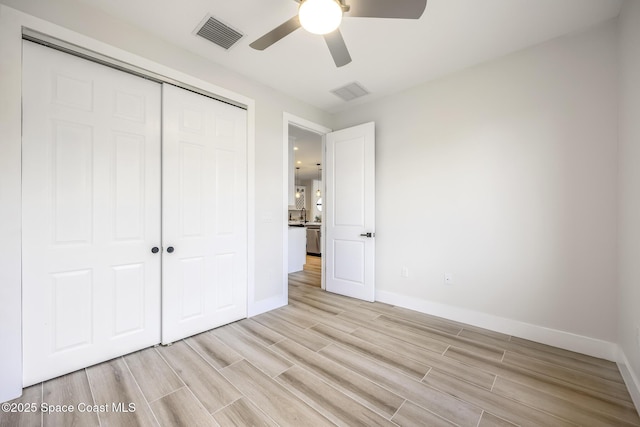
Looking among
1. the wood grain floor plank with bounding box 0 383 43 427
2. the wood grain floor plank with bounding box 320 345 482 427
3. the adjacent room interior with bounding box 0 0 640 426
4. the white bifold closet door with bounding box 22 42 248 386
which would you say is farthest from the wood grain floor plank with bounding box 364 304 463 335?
the wood grain floor plank with bounding box 0 383 43 427

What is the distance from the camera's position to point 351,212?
147 inches

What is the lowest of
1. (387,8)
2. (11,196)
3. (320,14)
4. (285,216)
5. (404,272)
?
(404,272)

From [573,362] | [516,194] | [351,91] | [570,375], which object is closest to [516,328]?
[573,362]

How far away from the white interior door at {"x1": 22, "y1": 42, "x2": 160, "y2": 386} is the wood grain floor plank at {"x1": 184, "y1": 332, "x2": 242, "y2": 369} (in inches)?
13.2

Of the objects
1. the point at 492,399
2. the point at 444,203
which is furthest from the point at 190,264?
the point at 444,203

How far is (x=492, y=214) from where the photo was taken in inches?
106

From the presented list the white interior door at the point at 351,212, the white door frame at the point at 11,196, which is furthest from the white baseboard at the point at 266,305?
the white door frame at the point at 11,196

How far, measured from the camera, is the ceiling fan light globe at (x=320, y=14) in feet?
4.93

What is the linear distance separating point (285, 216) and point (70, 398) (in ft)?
7.81

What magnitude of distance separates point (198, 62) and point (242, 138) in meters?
0.81

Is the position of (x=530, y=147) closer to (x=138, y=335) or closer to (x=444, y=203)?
(x=444, y=203)

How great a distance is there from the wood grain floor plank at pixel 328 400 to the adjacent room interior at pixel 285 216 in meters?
0.02

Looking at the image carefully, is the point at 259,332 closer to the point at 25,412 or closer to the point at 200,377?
the point at 200,377

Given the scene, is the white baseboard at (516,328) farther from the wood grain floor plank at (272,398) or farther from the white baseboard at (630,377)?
the wood grain floor plank at (272,398)
